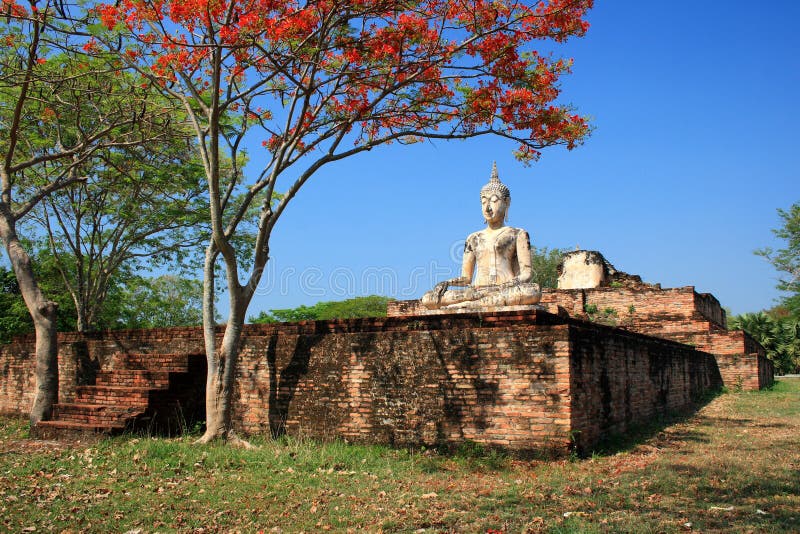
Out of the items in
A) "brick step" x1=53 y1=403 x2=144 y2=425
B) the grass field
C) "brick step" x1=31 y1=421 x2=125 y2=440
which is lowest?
the grass field

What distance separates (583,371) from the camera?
291 inches

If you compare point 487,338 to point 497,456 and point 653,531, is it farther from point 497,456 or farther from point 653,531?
point 653,531

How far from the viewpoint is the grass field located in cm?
501

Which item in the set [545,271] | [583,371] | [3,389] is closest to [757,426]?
[583,371]

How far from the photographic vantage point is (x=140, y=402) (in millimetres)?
9273

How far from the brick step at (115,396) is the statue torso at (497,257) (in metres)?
4.97

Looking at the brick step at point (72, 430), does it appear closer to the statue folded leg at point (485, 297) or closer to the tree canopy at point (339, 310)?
the statue folded leg at point (485, 297)

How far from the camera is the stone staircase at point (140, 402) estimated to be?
8.98 meters

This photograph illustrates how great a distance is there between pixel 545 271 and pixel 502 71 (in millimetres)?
32427

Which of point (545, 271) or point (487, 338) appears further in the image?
point (545, 271)

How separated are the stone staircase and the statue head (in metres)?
4.86

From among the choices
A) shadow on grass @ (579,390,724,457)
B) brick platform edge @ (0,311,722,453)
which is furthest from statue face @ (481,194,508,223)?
shadow on grass @ (579,390,724,457)

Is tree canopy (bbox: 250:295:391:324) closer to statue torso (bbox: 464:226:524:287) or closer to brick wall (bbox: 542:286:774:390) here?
brick wall (bbox: 542:286:774:390)

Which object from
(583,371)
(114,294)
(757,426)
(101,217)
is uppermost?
(101,217)
